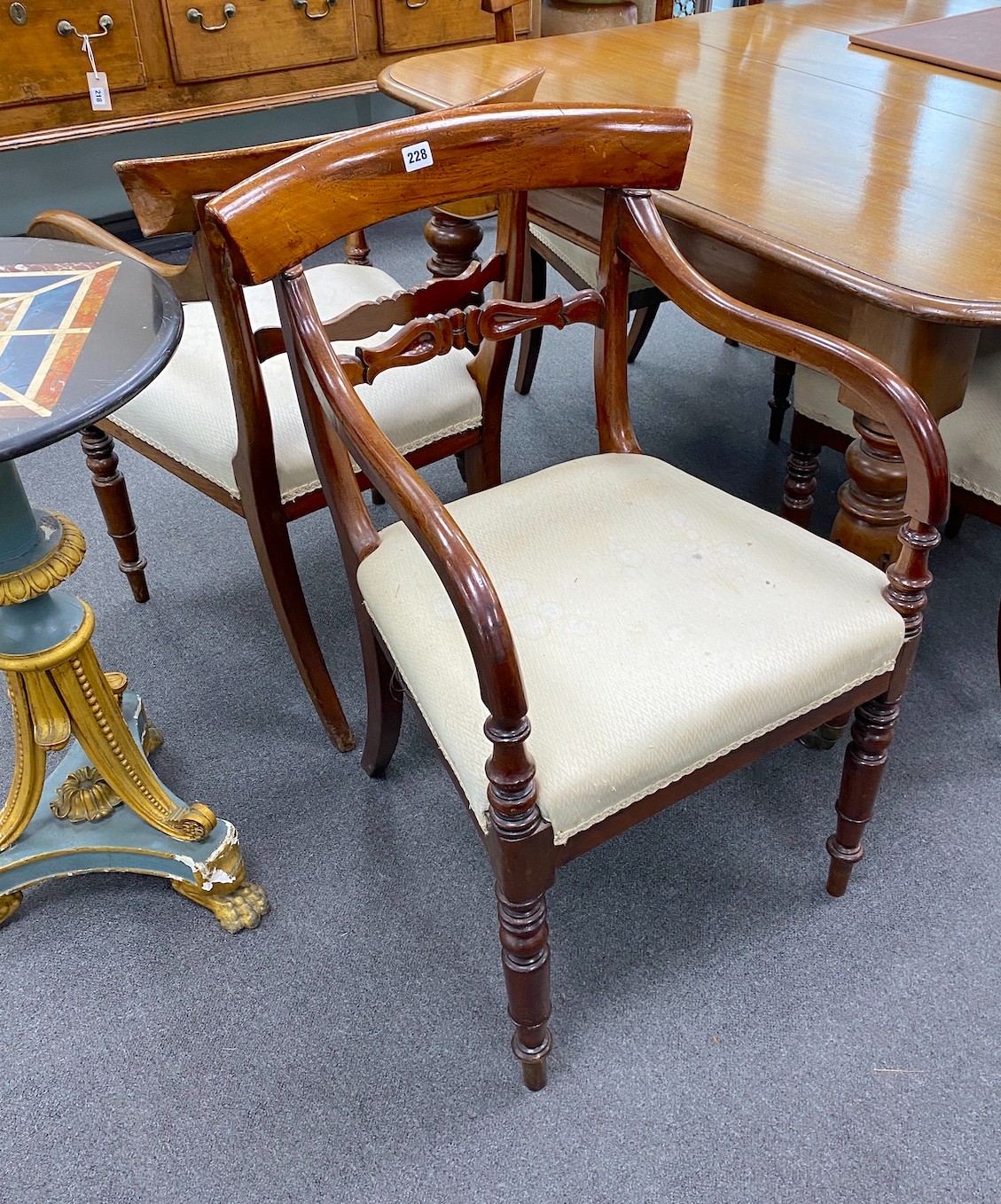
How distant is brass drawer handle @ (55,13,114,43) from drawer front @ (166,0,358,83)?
14cm

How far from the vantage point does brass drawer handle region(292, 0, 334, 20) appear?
8.38 ft

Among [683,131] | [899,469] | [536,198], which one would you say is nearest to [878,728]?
[899,469]

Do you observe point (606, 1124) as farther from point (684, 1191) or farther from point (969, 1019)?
point (969, 1019)

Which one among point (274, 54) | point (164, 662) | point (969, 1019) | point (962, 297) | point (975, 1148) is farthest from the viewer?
point (274, 54)

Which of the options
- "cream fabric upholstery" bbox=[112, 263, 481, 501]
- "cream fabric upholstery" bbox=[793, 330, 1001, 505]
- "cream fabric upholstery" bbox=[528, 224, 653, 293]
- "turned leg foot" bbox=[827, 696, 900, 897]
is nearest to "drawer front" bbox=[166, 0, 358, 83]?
"cream fabric upholstery" bbox=[528, 224, 653, 293]

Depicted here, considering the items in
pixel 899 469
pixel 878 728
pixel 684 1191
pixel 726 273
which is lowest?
pixel 684 1191

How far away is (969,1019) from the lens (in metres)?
1.15

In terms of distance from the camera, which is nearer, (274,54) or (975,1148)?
(975,1148)

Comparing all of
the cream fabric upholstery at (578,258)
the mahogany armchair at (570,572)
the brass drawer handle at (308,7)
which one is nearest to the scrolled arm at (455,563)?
the mahogany armchair at (570,572)

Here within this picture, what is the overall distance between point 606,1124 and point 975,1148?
390 mm

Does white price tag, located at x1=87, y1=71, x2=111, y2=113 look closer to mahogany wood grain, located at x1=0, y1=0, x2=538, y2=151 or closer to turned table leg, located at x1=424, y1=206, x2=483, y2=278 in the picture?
mahogany wood grain, located at x1=0, y1=0, x2=538, y2=151

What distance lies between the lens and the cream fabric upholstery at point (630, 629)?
0.89 meters

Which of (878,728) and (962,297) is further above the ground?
(962,297)

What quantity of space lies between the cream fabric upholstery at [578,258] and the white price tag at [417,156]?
83 centimetres
